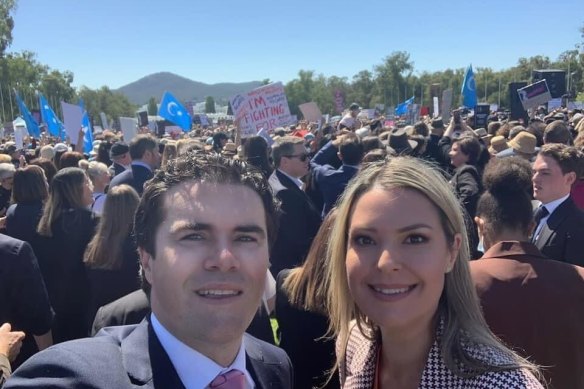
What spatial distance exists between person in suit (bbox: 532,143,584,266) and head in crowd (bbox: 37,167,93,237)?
3722 mm

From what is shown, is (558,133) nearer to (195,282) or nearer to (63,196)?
(63,196)

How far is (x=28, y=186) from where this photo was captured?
468cm

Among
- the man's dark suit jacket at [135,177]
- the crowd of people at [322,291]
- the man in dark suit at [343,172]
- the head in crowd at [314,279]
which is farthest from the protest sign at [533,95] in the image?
the head in crowd at [314,279]

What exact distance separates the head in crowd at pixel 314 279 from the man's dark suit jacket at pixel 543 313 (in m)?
0.82

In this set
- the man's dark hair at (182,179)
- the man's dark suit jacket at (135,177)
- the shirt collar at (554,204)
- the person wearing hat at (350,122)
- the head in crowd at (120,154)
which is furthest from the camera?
the person wearing hat at (350,122)

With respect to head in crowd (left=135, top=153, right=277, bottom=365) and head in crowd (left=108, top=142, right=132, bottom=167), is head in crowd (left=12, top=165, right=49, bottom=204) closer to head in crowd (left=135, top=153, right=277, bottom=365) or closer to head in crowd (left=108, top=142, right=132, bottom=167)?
head in crowd (left=108, top=142, right=132, bottom=167)

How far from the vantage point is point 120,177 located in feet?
21.0

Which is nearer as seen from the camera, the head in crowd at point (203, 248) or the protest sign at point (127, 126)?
the head in crowd at point (203, 248)

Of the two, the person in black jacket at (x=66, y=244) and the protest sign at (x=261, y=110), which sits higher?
the protest sign at (x=261, y=110)

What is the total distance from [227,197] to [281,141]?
448 cm

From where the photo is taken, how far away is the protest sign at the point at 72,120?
1033 cm

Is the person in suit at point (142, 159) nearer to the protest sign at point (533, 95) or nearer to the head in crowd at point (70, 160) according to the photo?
the head in crowd at point (70, 160)

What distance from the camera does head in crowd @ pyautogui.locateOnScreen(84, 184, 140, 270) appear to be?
3.76m

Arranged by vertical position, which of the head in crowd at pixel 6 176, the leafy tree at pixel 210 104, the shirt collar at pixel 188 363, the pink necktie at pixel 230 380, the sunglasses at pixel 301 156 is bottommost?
the pink necktie at pixel 230 380
